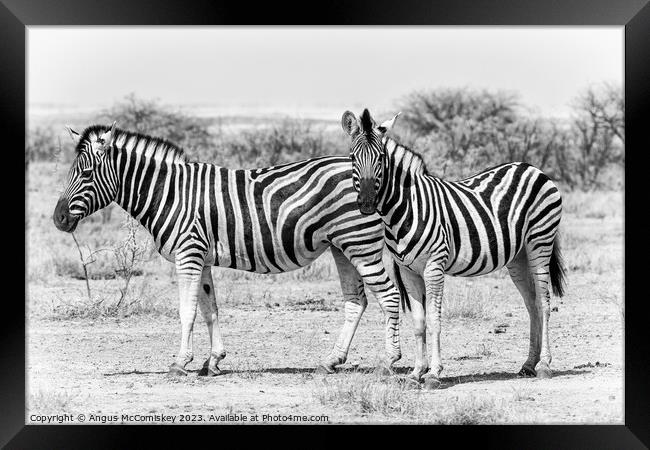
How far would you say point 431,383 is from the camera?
9758mm

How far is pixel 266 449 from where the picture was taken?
9398mm

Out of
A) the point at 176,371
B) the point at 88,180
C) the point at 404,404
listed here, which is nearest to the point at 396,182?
the point at 404,404

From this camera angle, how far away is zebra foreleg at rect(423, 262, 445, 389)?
964 cm

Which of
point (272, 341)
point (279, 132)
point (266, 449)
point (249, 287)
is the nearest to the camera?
point (266, 449)

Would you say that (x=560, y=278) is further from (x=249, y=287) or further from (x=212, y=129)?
(x=212, y=129)

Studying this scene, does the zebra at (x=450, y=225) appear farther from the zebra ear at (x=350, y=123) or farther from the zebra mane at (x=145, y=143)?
the zebra mane at (x=145, y=143)

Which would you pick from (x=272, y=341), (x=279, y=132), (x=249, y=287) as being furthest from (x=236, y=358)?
(x=279, y=132)

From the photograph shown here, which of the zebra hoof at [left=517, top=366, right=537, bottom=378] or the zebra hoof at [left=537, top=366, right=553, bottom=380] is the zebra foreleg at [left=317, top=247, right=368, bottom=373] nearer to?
the zebra hoof at [left=517, top=366, right=537, bottom=378]

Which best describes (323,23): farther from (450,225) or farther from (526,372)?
(526,372)

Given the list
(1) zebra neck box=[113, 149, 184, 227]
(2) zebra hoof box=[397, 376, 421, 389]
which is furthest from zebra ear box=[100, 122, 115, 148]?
(2) zebra hoof box=[397, 376, 421, 389]

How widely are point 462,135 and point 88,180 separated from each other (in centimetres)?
1727

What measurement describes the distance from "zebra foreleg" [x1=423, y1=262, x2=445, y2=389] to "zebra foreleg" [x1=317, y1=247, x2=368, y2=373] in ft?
3.35
